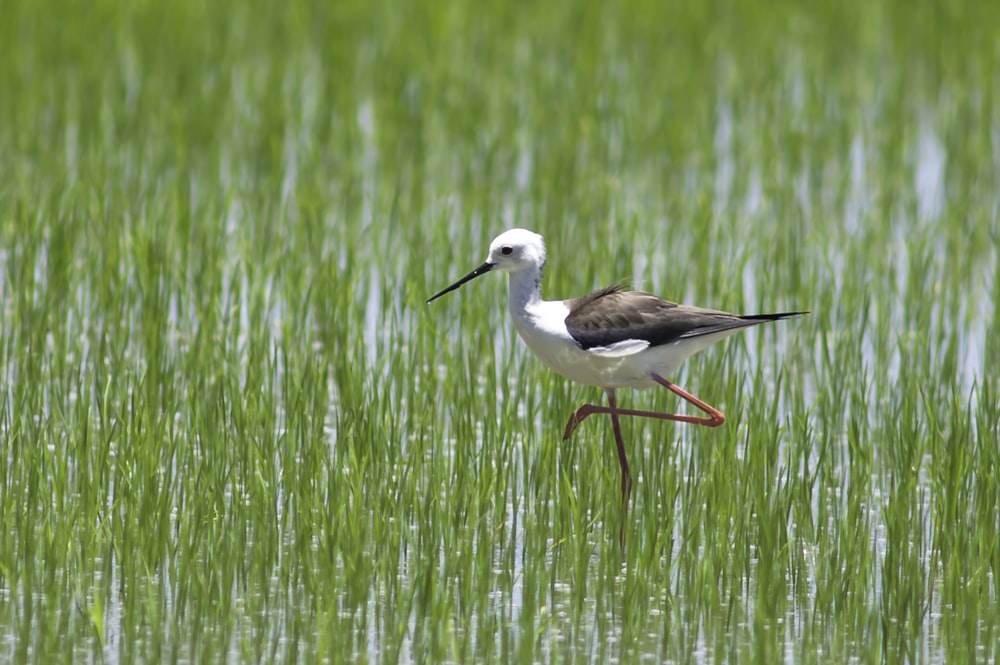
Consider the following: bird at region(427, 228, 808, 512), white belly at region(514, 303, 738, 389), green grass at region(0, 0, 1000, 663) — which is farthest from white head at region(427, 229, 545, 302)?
green grass at region(0, 0, 1000, 663)

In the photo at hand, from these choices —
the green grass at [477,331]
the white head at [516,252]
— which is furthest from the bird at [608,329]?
the green grass at [477,331]

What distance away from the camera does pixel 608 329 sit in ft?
17.3

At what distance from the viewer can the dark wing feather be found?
527cm

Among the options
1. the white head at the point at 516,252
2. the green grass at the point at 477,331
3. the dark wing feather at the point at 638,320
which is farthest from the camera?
the white head at the point at 516,252

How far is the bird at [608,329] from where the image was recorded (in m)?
5.29

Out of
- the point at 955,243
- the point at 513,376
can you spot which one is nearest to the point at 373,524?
the point at 513,376

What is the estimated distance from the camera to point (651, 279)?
7.76 metres

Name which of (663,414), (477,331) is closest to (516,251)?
(663,414)

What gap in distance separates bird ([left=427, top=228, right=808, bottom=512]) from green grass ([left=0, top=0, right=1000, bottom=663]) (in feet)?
1.02

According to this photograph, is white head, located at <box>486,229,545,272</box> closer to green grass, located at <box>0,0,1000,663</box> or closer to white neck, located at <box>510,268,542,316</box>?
white neck, located at <box>510,268,542,316</box>

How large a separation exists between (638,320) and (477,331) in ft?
6.89

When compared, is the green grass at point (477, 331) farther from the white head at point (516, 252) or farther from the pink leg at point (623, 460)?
the white head at point (516, 252)

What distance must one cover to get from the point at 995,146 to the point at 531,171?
3.11 meters

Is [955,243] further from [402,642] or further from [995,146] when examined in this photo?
[402,642]
